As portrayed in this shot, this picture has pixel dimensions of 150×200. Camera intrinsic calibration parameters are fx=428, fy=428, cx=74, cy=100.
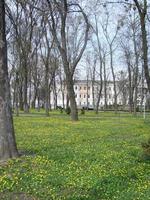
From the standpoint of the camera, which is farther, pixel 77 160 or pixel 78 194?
pixel 77 160

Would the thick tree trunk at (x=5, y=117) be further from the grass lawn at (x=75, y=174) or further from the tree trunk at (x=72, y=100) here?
the tree trunk at (x=72, y=100)

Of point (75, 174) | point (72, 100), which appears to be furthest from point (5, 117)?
point (72, 100)

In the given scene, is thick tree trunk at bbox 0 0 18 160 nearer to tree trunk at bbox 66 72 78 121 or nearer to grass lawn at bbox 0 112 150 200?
grass lawn at bbox 0 112 150 200

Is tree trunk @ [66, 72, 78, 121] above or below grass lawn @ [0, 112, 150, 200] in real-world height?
above

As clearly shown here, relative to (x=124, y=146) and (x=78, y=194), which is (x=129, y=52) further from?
(x=78, y=194)

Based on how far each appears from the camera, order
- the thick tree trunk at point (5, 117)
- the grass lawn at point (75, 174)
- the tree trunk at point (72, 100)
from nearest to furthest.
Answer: the grass lawn at point (75, 174), the thick tree trunk at point (5, 117), the tree trunk at point (72, 100)

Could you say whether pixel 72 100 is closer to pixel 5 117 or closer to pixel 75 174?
pixel 5 117

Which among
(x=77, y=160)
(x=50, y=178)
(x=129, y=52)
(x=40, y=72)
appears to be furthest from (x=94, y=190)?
(x=40, y=72)

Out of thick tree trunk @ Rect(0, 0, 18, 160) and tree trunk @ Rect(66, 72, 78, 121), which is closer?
thick tree trunk @ Rect(0, 0, 18, 160)

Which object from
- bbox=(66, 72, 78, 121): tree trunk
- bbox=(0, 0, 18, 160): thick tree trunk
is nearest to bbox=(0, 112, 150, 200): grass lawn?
bbox=(0, 0, 18, 160): thick tree trunk

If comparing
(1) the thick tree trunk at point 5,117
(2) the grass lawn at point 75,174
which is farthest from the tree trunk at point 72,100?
(1) the thick tree trunk at point 5,117

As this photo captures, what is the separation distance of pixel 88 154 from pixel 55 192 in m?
4.92

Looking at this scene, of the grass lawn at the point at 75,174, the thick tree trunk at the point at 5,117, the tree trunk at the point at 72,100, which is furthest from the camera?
the tree trunk at the point at 72,100

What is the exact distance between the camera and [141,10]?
24.6m
